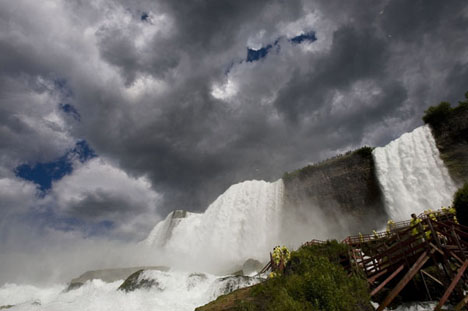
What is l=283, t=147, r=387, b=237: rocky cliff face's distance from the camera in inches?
1444

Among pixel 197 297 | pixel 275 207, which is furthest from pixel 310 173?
pixel 197 297

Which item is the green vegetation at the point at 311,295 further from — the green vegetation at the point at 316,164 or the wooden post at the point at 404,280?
the green vegetation at the point at 316,164

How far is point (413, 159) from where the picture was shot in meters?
30.6

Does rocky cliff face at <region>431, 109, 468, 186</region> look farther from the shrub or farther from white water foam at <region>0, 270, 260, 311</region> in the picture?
the shrub

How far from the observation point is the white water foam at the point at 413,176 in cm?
2745

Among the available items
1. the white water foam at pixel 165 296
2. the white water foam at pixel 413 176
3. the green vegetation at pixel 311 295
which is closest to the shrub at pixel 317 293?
the green vegetation at pixel 311 295

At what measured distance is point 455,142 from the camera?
97.9ft

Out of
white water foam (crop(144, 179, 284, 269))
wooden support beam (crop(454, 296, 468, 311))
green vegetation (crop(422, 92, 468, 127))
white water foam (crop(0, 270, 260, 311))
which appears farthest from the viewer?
white water foam (crop(144, 179, 284, 269))

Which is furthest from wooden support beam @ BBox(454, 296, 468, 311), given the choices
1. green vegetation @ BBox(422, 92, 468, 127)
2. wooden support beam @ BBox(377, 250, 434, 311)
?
green vegetation @ BBox(422, 92, 468, 127)

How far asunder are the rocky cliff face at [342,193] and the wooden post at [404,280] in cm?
3027

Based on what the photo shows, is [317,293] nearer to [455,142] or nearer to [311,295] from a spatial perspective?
[311,295]

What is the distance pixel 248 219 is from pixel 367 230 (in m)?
20.6

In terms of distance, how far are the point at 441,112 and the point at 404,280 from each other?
114 feet

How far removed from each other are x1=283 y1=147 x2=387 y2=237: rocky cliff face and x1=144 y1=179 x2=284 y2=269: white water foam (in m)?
4.14
